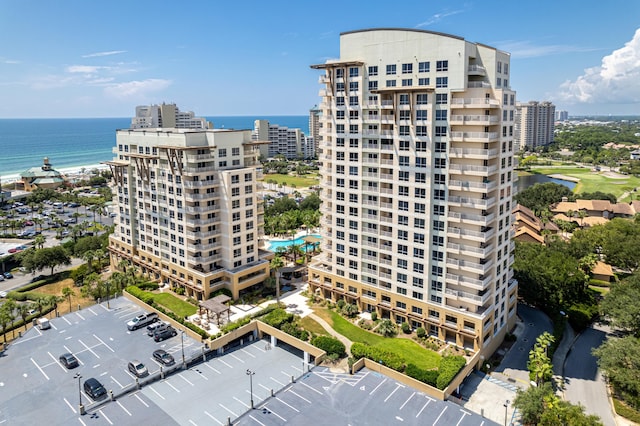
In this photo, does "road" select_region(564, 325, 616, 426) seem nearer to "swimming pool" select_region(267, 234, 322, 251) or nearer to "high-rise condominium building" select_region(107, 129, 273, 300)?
"high-rise condominium building" select_region(107, 129, 273, 300)

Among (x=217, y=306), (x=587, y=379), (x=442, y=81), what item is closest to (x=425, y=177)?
(x=442, y=81)

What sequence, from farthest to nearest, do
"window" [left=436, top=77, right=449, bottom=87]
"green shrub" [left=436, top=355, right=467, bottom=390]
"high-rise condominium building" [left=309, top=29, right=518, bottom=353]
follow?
"window" [left=436, top=77, right=449, bottom=87] < "high-rise condominium building" [left=309, top=29, right=518, bottom=353] < "green shrub" [left=436, top=355, right=467, bottom=390]

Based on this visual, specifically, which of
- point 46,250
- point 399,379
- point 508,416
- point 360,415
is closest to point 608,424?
point 508,416

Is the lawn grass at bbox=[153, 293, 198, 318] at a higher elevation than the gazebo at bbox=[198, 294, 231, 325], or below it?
below

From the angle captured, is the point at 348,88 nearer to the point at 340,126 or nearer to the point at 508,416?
the point at 340,126

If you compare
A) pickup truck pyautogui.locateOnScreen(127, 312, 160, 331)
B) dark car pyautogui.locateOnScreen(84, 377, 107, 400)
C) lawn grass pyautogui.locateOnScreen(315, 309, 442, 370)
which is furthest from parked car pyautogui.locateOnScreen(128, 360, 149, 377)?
lawn grass pyautogui.locateOnScreen(315, 309, 442, 370)

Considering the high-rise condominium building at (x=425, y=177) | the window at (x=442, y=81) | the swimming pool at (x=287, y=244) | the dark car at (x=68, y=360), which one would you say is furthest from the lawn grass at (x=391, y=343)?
the swimming pool at (x=287, y=244)
